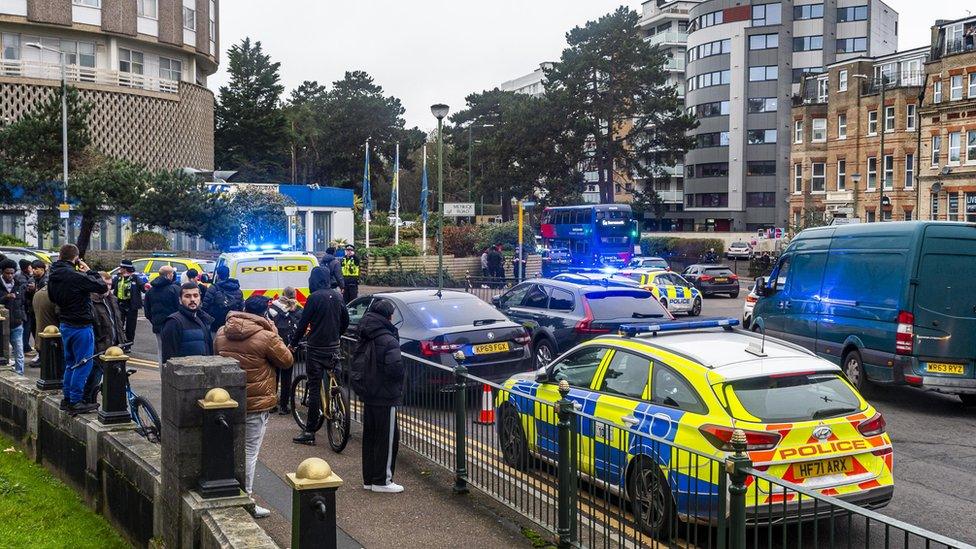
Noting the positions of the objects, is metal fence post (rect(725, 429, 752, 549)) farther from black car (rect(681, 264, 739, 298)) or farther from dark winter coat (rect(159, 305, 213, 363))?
black car (rect(681, 264, 739, 298))

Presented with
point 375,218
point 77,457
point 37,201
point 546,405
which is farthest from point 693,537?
point 375,218


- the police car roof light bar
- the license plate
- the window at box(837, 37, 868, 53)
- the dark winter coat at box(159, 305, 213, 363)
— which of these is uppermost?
the window at box(837, 37, 868, 53)

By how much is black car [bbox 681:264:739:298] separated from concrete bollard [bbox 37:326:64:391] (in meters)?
31.4

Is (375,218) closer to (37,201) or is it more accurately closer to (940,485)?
(37,201)

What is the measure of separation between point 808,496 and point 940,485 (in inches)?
216

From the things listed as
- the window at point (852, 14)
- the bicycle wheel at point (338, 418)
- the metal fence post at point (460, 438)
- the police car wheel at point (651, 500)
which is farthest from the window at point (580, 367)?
the window at point (852, 14)

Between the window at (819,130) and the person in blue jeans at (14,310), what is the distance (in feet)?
186

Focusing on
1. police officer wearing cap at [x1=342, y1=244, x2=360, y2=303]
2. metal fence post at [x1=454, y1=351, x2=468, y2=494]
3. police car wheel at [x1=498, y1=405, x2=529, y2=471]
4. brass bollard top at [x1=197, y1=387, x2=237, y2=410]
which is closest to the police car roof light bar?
police car wheel at [x1=498, y1=405, x2=529, y2=471]

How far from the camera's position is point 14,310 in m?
14.5

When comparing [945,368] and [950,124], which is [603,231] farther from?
[945,368]

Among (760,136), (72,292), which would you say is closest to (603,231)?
(760,136)

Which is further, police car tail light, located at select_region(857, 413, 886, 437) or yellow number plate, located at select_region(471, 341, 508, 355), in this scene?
yellow number plate, located at select_region(471, 341, 508, 355)

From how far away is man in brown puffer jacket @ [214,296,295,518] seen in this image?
25.5ft

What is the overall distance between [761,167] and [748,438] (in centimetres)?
7342
